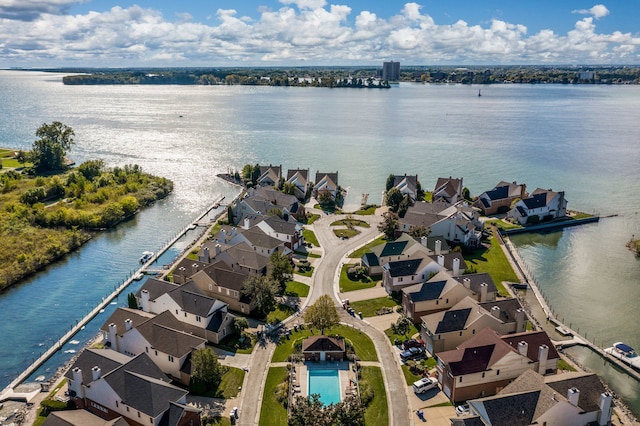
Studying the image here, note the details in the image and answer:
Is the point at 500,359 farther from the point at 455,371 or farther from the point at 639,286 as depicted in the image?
the point at 639,286

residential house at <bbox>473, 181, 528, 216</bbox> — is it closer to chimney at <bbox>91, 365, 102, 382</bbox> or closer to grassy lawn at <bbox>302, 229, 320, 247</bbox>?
grassy lawn at <bbox>302, 229, 320, 247</bbox>

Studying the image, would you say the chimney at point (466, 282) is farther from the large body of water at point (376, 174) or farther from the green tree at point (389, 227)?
the green tree at point (389, 227)

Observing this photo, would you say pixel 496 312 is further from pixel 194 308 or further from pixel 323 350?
pixel 194 308

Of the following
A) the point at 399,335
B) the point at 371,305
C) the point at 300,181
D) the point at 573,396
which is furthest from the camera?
the point at 300,181

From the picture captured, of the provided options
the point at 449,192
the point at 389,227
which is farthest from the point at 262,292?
the point at 449,192

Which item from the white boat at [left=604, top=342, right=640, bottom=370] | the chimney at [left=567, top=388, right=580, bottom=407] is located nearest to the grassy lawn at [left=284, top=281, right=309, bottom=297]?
the chimney at [left=567, top=388, right=580, bottom=407]

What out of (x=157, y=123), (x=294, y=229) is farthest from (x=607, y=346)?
(x=157, y=123)
